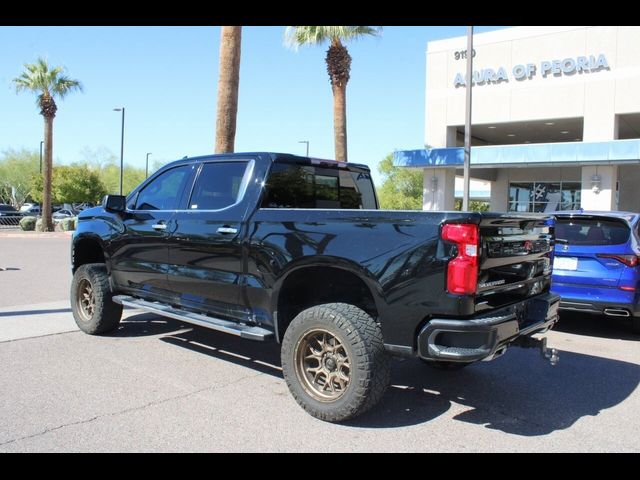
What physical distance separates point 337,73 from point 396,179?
39.9m

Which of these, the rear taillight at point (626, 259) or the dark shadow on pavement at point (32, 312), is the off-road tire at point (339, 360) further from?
the dark shadow on pavement at point (32, 312)

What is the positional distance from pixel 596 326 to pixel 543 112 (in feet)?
62.0

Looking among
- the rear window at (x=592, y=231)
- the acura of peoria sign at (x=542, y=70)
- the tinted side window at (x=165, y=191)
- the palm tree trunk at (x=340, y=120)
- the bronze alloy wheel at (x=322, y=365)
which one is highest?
the acura of peoria sign at (x=542, y=70)

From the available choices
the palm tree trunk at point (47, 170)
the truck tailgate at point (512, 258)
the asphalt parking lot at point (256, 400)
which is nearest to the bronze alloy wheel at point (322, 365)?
the asphalt parking lot at point (256, 400)

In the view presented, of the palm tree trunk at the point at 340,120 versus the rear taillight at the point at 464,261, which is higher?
the palm tree trunk at the point at 340,120

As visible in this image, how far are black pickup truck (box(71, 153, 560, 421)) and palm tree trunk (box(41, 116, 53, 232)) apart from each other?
92.2 ft

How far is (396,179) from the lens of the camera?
57.8m

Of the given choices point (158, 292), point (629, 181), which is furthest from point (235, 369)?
point (629, 181)

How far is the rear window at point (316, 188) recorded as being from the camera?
5105 millimetres

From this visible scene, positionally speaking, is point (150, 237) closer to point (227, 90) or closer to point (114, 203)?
point (114, 203)

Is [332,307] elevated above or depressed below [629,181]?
below

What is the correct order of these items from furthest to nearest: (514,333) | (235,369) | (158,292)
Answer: (158,292) → (235,369) → (514,333)

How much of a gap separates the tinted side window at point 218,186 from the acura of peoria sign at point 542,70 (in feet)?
73.0

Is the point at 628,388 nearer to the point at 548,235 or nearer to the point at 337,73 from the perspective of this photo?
the point at 548,235
